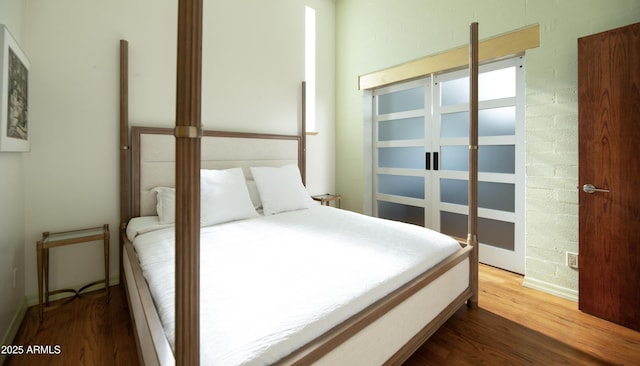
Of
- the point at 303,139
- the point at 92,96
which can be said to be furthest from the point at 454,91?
the point at 92,96

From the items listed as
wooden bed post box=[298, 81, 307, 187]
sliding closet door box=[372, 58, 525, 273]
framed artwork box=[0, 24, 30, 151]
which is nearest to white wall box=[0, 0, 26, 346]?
framed artwork box=[0, 24, 30, 151]

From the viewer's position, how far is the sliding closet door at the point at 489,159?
2.53m

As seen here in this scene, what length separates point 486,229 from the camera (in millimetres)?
2791

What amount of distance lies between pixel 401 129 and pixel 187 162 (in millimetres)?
3057

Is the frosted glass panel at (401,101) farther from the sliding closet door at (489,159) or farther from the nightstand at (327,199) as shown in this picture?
the nightstand at (327,199)

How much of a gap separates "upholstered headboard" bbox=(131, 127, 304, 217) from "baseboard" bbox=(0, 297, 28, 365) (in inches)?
33.0

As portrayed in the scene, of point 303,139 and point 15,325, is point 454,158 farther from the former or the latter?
point 15,325

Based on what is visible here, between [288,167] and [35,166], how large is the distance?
6.30ft

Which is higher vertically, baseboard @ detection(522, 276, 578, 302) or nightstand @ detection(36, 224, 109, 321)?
nightstand @ detection(36, 224, 109, 321)

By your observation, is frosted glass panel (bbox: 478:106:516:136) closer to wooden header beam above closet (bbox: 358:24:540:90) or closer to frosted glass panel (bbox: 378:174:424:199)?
wooden header beam above closet (bbox: 358:24:540:90)

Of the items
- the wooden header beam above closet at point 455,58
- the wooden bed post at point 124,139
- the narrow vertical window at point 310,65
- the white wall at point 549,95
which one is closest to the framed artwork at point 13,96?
the wooden bed post at point 124,139

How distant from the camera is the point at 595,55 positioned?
182 centimetres

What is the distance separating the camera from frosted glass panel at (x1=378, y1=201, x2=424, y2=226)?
3.34 m

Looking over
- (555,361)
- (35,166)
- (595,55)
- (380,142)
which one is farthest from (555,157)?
(35,166)
